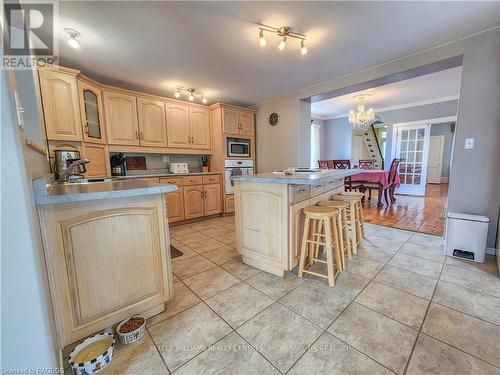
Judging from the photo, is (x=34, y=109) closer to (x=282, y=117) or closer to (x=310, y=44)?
(x=310, y=44)

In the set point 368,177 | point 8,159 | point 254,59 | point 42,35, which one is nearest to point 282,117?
point 254,59

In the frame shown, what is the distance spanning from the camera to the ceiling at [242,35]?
1759mm

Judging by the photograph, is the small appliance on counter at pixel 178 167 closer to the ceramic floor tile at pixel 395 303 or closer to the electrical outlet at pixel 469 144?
the ceramic floor tile at pixel 395 303

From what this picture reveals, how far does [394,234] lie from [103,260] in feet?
11.0

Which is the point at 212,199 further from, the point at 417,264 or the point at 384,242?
the point at 417,264

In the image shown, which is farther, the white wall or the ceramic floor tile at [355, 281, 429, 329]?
the ceramic floor tile at [355, 281, 429, 329]

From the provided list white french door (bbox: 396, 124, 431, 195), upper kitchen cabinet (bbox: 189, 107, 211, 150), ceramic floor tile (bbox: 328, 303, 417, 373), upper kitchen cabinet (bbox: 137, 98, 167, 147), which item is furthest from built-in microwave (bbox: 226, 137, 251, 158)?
white french door (bbox: 396, 124, 431, 195)

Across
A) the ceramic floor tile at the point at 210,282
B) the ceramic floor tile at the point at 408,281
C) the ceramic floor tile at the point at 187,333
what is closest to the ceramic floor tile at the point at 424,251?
the ceramic floor tile at the point at 408,281

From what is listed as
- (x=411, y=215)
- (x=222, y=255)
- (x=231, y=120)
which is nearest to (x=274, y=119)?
(x=231, y=120)

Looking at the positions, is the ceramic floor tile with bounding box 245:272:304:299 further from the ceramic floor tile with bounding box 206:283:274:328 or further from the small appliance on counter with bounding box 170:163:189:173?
the small appliance on counter with bounding box 170:163:189:173

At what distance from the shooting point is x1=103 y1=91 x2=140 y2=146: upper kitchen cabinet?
308 centimetres

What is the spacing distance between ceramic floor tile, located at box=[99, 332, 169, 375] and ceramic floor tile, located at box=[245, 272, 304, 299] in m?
0.85

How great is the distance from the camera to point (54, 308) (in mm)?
1041

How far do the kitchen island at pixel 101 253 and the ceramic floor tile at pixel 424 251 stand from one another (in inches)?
102
